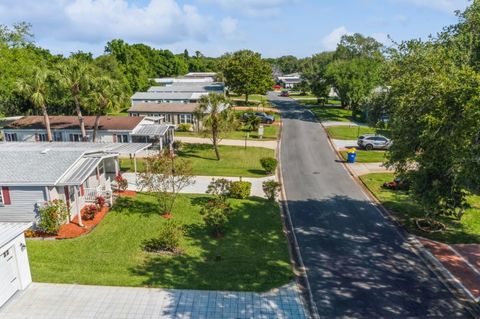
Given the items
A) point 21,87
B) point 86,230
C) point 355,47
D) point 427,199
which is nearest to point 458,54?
point 427,199

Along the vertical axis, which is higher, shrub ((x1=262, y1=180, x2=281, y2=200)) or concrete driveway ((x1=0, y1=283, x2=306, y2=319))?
shrub ((x1=262, y1=180, x2=281, y2=200))

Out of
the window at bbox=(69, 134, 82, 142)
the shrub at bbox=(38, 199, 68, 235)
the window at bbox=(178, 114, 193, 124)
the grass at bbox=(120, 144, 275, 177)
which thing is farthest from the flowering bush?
the window at bbox=(178, 114, 193, 124)

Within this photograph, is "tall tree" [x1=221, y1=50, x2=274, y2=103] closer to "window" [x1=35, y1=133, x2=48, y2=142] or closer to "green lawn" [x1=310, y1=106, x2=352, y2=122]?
"green lawn" [x1=310, y1=106, x2=352, y2=122]

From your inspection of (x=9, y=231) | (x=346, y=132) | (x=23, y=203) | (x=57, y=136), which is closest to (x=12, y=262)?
(x=9, y=231)

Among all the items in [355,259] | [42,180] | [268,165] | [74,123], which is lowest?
[355,259]

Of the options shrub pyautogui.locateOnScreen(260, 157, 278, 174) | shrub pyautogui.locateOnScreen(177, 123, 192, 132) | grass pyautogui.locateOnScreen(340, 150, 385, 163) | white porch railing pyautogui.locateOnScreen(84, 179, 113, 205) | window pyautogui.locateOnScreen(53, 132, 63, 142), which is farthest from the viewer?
shrub pyautogui.locateOnScreen(177, 123, 192, 132)

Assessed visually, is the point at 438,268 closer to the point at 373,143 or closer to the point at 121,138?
the point at 373,143

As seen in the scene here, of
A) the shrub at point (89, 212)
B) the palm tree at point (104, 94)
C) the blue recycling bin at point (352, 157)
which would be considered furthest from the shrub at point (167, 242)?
the blue recycling bin at point (352, 157)
